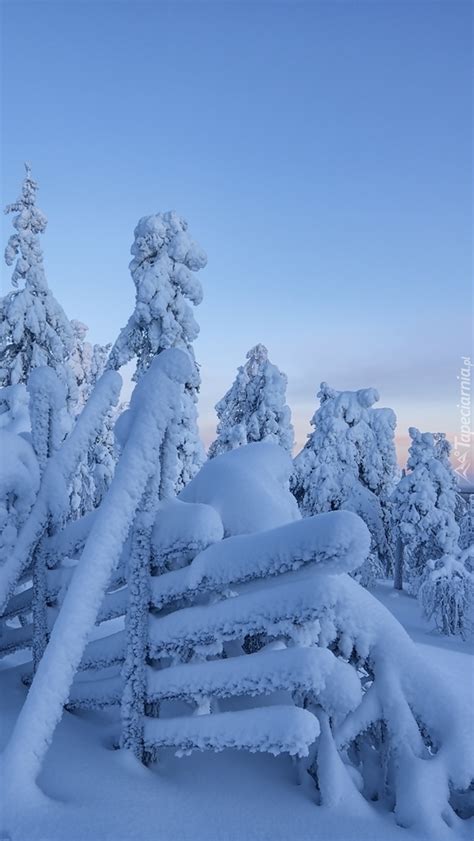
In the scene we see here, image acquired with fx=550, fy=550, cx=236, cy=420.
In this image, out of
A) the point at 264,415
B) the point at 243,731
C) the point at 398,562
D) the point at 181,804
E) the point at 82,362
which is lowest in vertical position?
the point at 398,562

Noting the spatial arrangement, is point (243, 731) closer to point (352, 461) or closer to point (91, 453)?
point (352, 461)

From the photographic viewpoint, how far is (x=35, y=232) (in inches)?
762

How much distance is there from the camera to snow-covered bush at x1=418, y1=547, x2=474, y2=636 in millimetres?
19172

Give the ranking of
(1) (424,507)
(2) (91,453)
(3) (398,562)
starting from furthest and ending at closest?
(2) (91,453), (3) (398,562), (1) (424,507)

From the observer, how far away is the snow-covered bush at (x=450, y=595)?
19.2m

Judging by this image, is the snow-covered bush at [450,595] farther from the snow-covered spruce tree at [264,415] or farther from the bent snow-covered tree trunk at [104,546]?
the bent snow-covered tree trunk at [104,546]

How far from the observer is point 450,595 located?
1914 cm

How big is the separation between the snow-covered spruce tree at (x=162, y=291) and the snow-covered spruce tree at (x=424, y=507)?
1263 centimetres

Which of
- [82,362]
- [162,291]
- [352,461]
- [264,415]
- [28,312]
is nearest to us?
[162,291]

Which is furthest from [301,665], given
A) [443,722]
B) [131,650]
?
[131,650]

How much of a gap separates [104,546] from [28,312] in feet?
55.8

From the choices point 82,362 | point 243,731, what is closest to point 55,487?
point 243,731

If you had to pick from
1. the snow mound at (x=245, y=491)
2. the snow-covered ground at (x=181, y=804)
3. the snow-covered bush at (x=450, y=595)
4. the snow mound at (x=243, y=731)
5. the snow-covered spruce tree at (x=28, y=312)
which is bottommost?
the snow-covered bush at (x=450, y=595)

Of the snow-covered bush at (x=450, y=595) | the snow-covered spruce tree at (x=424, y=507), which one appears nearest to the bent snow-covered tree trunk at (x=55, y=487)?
the snow-covered bush at (x=450, y=595)
